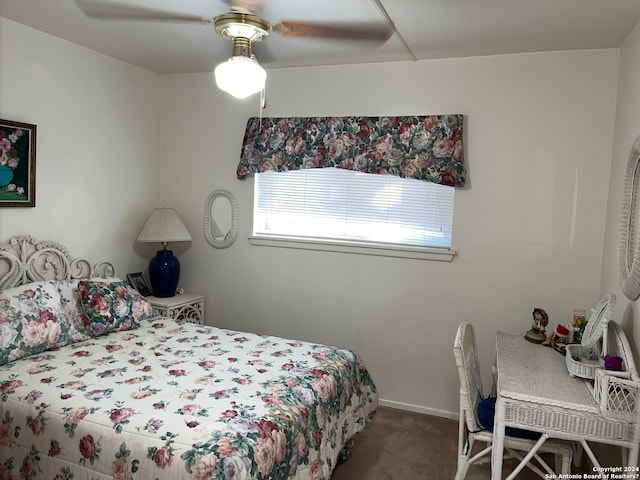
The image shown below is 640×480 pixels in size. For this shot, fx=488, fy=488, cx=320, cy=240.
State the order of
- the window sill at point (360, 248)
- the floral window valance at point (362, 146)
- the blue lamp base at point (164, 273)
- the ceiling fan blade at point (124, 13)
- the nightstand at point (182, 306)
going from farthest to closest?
the blue lamp base at point (164, 273), the nightstand at point (182, 306), the window sill at point (360, 248), the floral window valance at point (362, 146), the ceiling fan blade at point (124, 13)

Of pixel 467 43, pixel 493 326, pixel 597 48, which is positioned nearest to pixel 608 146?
pixel 597 48

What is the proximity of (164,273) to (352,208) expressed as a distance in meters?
1.55

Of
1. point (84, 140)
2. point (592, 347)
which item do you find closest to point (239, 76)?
point (84, 140)

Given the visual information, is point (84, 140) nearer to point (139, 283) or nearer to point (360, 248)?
point (139, 283)

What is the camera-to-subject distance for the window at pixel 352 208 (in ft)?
11.3

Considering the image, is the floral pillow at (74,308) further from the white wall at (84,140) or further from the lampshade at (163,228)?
A: the lampshade at (163,228)

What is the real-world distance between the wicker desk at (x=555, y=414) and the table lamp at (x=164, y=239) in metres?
2.60

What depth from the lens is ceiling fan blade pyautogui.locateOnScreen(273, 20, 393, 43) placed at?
2.58 meters

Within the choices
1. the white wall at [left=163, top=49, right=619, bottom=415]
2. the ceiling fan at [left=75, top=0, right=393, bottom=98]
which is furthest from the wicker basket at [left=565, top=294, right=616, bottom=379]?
the ceiling fan at [left=75, top=0, right=393, bottom=98]

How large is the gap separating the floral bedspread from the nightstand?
79cm

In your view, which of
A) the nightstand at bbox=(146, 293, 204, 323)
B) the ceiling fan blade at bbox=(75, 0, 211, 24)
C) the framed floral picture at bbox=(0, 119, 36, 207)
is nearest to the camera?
the ceiling fan blade at bbox=(75, 0, 211, 24)

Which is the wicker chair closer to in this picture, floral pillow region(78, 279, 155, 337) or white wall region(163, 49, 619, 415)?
white wall region(163, 49, 619, 415)

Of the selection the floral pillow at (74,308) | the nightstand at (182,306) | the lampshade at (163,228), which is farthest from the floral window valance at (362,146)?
the floral pillow at (74,308)

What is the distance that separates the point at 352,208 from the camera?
3645 mm
